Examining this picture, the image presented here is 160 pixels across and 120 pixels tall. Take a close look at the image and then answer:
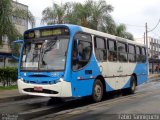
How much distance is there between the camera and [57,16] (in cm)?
3070

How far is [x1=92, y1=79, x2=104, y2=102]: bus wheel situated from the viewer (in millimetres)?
13945

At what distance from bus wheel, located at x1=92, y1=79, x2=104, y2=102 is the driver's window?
4.21 ft

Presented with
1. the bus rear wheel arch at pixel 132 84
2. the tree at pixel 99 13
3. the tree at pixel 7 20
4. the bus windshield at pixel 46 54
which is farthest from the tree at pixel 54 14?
the bus windshield at pixel 46 54

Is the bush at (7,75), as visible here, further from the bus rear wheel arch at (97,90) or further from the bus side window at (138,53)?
the bus rear wheel arch at (97,90)

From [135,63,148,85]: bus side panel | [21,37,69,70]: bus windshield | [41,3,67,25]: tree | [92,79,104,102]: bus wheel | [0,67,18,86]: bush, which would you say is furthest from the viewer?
[41,3,67,25]: tree

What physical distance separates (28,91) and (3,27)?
670 centimetres

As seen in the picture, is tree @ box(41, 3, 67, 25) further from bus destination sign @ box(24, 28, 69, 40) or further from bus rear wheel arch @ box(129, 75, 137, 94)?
bus destination sign @ box(24, 28, 69, 40)

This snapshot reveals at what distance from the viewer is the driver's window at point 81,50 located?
41.3 feet

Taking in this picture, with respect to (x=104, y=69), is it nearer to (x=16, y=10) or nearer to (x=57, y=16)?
(x=16, y=10)

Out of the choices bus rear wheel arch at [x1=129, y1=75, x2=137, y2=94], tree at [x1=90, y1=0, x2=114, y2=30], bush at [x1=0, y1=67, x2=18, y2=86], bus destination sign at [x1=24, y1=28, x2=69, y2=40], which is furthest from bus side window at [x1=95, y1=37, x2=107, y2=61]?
tree at [x1=90, y1=0, x2=114, y2=30]

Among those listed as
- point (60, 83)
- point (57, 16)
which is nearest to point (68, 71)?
point (60, 83)

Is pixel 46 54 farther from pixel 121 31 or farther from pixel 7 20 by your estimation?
pixel 121 31

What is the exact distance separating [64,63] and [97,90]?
2.57 meters

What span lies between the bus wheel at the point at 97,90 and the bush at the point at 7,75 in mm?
8054
